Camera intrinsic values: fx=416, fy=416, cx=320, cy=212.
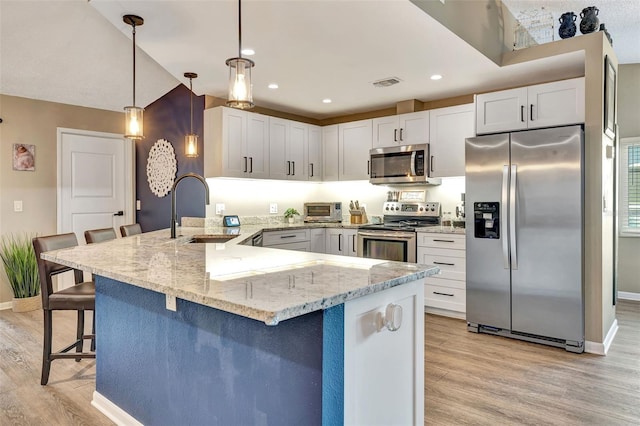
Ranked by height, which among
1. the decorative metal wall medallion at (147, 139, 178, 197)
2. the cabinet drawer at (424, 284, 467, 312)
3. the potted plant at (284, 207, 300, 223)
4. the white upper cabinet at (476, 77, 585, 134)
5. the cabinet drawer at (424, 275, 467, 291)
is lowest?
the cabinet drawer at (424, 284, 467, 312)

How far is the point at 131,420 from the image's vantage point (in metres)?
2.17

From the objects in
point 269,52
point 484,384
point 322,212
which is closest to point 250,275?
point 484,384

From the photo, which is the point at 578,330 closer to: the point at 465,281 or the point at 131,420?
the point at 465,281

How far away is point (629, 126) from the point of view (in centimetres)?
509

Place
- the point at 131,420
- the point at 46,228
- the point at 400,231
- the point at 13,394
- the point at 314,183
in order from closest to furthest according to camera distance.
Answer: the point at 131,420 < the point at 13,394 < the point at 400,231 < the point at 46,228 < the point at 314,183

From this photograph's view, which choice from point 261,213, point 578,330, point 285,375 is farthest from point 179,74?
point 578,330

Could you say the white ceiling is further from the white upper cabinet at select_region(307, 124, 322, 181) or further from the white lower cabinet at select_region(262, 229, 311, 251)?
the white lower cabinet at select_region(262, 229, 311, 251)

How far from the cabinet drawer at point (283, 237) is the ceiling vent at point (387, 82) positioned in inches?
72.3

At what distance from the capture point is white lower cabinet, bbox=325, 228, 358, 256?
16.0 feet

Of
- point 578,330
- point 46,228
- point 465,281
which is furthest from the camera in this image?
point 46,228

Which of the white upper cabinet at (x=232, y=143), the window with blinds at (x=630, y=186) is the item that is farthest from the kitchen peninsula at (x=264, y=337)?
the window with blinds at (x=630, y=186)

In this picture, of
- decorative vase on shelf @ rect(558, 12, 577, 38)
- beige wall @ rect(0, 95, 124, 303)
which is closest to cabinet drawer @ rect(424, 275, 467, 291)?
decorative vase on shelf @ rect(558, 12, 577, 38)

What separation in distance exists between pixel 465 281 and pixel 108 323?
10.1 ft

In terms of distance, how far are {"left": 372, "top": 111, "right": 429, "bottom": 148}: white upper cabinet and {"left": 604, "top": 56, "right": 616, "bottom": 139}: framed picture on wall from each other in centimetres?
168
